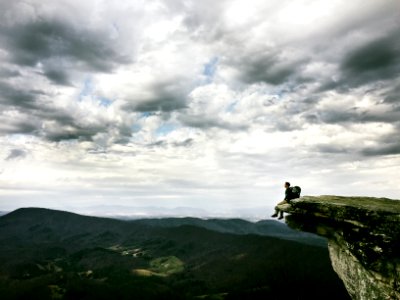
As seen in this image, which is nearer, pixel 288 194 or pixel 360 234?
pixel 360 234

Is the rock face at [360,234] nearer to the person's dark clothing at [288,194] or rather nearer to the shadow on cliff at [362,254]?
the shadow on cliff at [362,254]

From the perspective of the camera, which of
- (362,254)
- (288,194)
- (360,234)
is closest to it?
(360,234)

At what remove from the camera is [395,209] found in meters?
27.9

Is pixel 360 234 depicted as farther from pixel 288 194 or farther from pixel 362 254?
pixel 288 194

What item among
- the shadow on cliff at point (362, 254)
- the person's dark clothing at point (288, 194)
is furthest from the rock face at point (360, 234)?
the person's dark clothing at point (288, 194)

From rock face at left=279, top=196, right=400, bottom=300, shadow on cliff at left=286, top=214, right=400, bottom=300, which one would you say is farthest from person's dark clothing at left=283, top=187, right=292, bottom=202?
shadow on cliff at left=286, top=214, right=400, bottom=300

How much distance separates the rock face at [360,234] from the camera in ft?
90.1

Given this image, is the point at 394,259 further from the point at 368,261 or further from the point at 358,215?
the point at 358,215

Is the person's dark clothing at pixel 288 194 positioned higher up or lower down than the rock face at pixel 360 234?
higher up

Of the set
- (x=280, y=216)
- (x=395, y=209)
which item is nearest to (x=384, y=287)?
(x=395, y=209)

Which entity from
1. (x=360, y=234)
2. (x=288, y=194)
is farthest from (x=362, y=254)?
(x=288, y=194)

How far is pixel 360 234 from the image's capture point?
96.2 feet

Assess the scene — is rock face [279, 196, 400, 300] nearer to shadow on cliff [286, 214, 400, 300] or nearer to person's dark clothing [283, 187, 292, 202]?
shadow on cliff [286, 214, 400, 300]

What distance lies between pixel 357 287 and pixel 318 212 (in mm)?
7814
